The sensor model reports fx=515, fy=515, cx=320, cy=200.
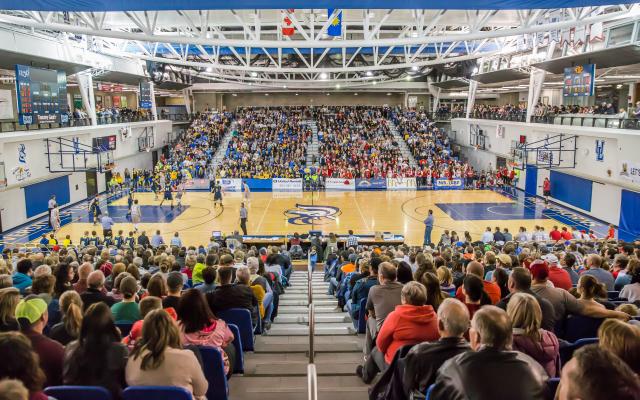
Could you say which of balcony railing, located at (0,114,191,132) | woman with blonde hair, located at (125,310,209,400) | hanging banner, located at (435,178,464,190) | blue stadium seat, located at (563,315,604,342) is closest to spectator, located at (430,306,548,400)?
woman with blonde hair, located at (125,310,209,400)

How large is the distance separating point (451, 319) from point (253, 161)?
1412 inches

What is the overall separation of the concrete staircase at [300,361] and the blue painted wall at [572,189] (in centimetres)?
2281

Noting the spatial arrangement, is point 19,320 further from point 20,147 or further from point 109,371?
point 20,147

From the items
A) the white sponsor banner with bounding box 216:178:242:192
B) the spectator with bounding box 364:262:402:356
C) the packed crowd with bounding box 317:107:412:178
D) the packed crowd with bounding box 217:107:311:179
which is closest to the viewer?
the spectator with bounding box 364:262:402:356

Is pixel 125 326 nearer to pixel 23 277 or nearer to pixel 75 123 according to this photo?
pixel 23 277

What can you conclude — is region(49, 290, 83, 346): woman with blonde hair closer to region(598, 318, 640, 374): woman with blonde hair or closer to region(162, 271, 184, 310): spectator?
region(162, 271, 184, 310): spectator

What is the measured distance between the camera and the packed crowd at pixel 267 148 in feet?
119

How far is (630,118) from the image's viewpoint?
21703 millimetres

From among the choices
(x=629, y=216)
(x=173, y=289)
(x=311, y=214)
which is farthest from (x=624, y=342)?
(x=629, y=216)

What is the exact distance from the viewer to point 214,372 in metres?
4.15

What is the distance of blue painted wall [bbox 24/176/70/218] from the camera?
→ 2583 cm

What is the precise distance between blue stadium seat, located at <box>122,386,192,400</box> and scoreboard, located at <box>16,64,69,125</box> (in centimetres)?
2066

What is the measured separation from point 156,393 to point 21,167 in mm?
25115

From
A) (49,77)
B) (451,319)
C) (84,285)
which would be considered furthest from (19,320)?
(49,77)
